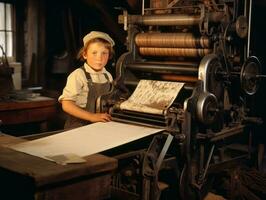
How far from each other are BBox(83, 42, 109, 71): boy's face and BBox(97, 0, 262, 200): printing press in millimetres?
153

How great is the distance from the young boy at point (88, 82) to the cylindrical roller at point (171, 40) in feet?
0.90

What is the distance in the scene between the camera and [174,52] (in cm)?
342

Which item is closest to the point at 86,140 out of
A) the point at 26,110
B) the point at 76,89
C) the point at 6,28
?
the point at 76,89

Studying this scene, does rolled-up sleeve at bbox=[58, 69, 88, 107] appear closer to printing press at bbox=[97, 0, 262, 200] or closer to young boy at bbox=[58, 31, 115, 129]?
young boy at bbox=[58, 31, 115, 129]

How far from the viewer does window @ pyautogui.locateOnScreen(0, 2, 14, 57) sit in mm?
5895

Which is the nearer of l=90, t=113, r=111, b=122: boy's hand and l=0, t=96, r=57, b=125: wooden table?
l=90, t=113, r=111, b=122: boy's hand

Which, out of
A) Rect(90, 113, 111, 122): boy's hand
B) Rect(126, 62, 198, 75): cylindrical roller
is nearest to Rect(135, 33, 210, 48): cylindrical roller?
Rect(126, 62, 198, 75): cylindrical roller

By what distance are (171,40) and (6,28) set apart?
3.25 m

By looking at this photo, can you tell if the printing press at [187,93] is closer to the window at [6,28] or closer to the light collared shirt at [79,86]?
the light collared shirt at [79,86]

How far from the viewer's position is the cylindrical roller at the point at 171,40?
323 centimetres

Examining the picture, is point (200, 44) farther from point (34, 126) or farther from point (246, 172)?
point (34, 126)

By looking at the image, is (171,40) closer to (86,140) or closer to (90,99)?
(90,99)

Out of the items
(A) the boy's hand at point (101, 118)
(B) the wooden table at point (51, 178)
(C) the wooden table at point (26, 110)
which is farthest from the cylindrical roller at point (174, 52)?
(C) the wooden table at point (26, 110)

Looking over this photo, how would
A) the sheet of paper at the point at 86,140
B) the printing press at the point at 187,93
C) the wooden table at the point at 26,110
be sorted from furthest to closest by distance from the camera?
1. the wooden table at the point at 26,110
2. the printing press at the point at 187,93
3. the sheet of paper at the point at 86,140
